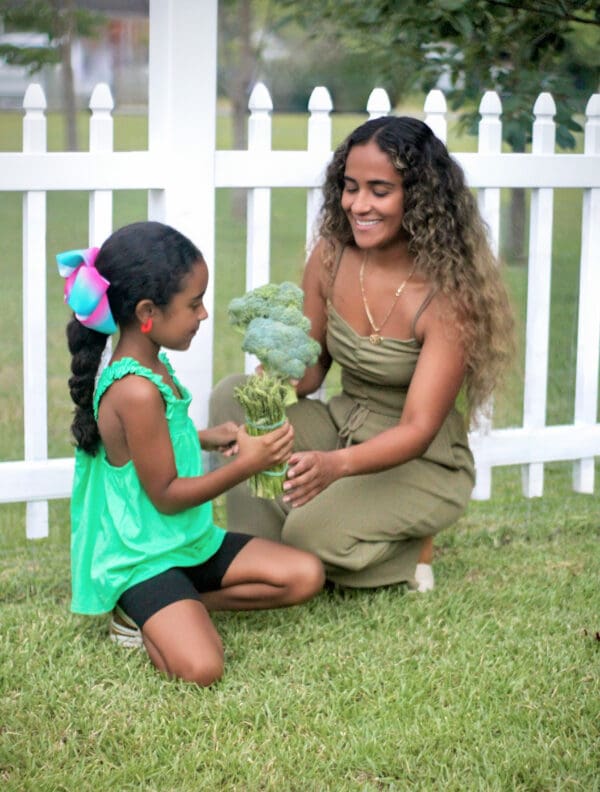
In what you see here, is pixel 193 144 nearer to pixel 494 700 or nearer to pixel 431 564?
pixel 431 564

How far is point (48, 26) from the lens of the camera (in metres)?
3.96

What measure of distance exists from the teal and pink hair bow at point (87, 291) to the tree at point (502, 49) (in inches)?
79.3

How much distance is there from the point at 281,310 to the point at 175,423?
39 centimetres

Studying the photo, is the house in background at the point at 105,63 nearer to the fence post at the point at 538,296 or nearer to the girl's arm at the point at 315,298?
the girl's arm at the point at 315,298

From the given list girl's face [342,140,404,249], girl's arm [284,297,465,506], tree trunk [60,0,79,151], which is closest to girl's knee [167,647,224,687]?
girl's arm [284,297,465,506]

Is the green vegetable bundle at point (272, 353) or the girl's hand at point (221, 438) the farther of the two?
the girl's hand at point (221, 438)

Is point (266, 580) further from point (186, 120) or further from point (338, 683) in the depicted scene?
point (186, 120)

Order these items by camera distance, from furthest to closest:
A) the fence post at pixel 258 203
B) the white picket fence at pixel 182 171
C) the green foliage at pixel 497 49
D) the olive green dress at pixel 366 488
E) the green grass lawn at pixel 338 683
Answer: the green foliage at pixel 497 49
the fence post at pixel 258 203
the white picket fence at pixel 182 171
the olive green dress at pixel 366 488
the green grass lawn at pixel 338 683

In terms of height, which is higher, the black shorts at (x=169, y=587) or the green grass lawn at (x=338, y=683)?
the black shorts at (x=169, y=587)

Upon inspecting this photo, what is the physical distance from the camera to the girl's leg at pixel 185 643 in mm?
2920

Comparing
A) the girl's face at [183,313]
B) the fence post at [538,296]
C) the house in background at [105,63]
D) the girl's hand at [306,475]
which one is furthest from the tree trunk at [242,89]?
the girl's hand at [306,475]

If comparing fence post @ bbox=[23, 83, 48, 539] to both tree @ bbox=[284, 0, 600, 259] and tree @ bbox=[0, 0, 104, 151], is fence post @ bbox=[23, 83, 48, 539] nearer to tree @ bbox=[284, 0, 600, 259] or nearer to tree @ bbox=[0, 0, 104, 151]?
tree @ bbox=[0, 0, 104, 151]

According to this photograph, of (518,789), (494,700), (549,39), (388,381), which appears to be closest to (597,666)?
(494,700)

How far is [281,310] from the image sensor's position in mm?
3098
